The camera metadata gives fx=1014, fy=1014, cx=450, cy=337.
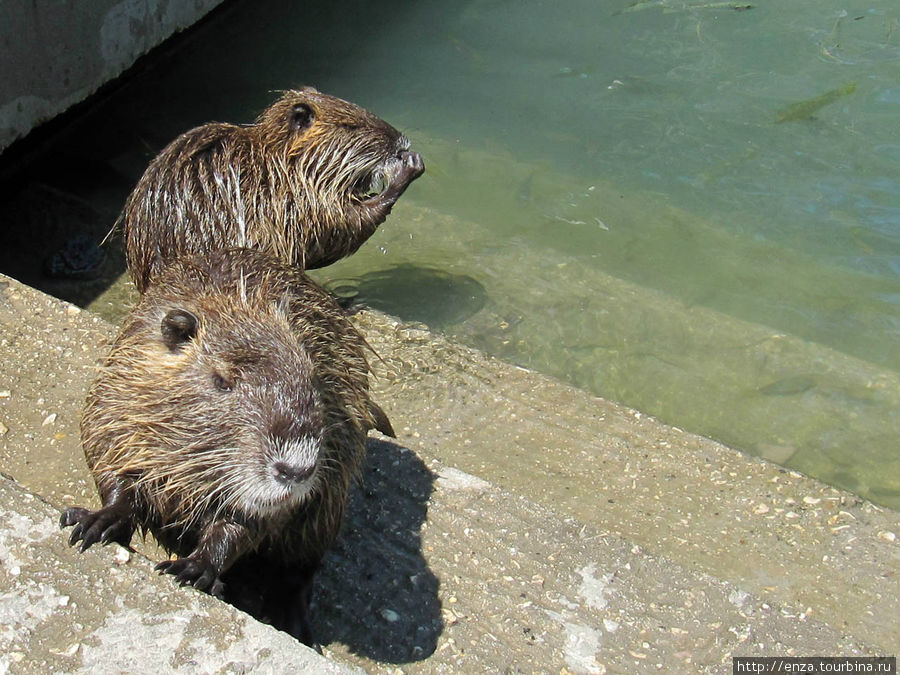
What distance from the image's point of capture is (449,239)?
629cm

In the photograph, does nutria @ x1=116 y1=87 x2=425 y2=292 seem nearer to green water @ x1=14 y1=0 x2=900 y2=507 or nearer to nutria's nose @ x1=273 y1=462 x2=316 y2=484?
green water @ x1=14 y1=0 x2=900 y2=507

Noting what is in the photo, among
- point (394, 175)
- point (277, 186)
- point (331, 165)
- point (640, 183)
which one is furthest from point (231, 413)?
point (640, 183)

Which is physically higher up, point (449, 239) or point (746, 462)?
point (746, 462)

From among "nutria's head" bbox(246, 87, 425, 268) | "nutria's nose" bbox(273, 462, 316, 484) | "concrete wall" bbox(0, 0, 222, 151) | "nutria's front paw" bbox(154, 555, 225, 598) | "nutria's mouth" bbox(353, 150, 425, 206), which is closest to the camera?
"nutria's nose" bbox(273, 462, 316, 484)

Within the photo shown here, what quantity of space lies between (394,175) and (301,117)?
547 millimetres

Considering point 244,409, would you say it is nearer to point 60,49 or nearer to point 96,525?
point 96,525

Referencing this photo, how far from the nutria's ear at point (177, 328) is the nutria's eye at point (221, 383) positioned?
0.16 m

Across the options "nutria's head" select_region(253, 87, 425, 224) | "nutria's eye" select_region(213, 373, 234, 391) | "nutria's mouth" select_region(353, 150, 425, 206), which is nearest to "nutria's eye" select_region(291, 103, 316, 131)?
"nutria's head" select_region(253, 87, 425, 224)

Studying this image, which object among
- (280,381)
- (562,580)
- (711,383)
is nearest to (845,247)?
(711,383)

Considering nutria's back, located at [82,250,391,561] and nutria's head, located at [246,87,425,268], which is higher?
nutria's back, located at [82,250,391,561]

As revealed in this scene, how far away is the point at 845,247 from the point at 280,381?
4.58m

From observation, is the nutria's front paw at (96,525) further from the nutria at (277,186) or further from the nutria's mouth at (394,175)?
the nutria's mouth at (394,175)

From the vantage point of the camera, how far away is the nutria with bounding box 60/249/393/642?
8.16 ft

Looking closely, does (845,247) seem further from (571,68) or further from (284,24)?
(284,24)
